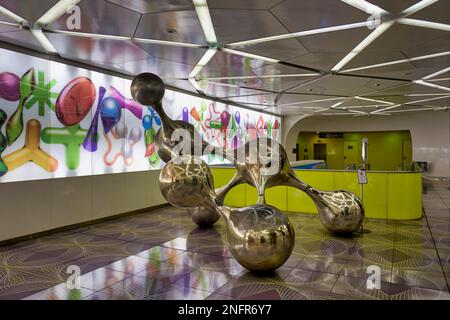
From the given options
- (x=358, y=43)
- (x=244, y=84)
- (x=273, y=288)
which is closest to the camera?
(x=273, y=288)

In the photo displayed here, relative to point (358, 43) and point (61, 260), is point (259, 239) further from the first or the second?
point (358, 43)

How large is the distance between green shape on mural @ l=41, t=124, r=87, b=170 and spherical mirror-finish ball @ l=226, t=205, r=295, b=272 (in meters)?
4.45

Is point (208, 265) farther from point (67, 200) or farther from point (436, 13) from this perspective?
point (436, 13)

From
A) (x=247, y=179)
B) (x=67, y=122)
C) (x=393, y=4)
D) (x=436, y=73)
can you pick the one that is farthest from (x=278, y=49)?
(x=67, y=122)

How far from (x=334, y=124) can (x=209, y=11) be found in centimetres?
1753

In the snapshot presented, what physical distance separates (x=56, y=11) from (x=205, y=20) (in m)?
1.98

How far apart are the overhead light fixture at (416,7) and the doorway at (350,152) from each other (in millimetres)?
19929

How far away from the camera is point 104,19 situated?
4.60 metres

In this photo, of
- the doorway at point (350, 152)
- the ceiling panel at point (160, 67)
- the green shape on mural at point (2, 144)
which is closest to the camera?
the green shape on mural at point (2, 144)

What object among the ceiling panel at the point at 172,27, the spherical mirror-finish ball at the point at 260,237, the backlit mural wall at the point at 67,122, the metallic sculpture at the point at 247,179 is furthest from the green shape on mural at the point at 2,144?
the spherical mirror-finish ball at the point at 260,237

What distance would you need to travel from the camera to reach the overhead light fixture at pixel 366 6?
3962mm

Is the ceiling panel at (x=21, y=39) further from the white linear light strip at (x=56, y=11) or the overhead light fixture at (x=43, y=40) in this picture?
the white linear light strip at (x=56, y=11)
